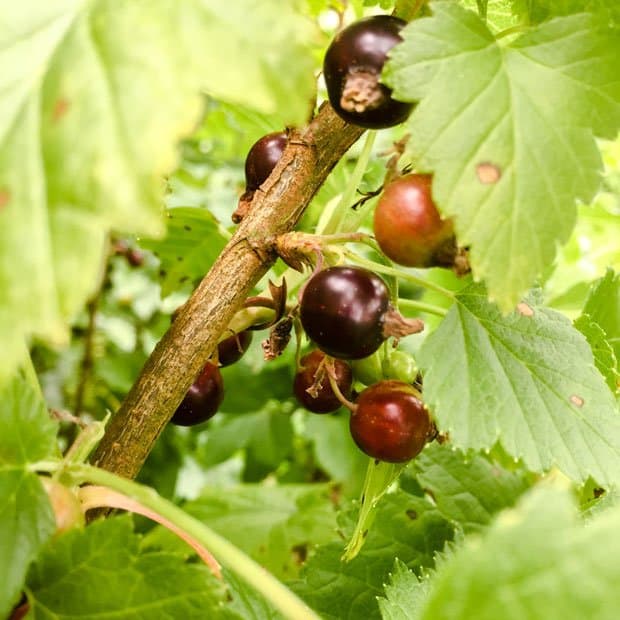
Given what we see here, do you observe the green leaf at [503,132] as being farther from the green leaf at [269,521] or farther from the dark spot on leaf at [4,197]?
the green leaf at [269,521]

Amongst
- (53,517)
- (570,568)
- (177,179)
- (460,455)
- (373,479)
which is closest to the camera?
(570,568)

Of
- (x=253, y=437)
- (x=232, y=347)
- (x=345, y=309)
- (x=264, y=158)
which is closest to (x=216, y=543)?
(x=345, y=309)

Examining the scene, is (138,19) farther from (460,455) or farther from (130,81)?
(460,455)

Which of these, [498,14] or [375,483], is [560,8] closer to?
[498,14]

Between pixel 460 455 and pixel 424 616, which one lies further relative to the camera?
pixel 460 455

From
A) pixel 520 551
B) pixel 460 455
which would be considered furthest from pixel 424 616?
pixel 460 455

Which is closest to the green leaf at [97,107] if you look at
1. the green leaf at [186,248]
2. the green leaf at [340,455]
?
the green leaf at [186,248]

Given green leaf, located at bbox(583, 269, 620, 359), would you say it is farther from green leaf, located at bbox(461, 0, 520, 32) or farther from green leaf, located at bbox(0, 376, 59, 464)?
green leaf, located at bbox(0, 376, 59, 464)
